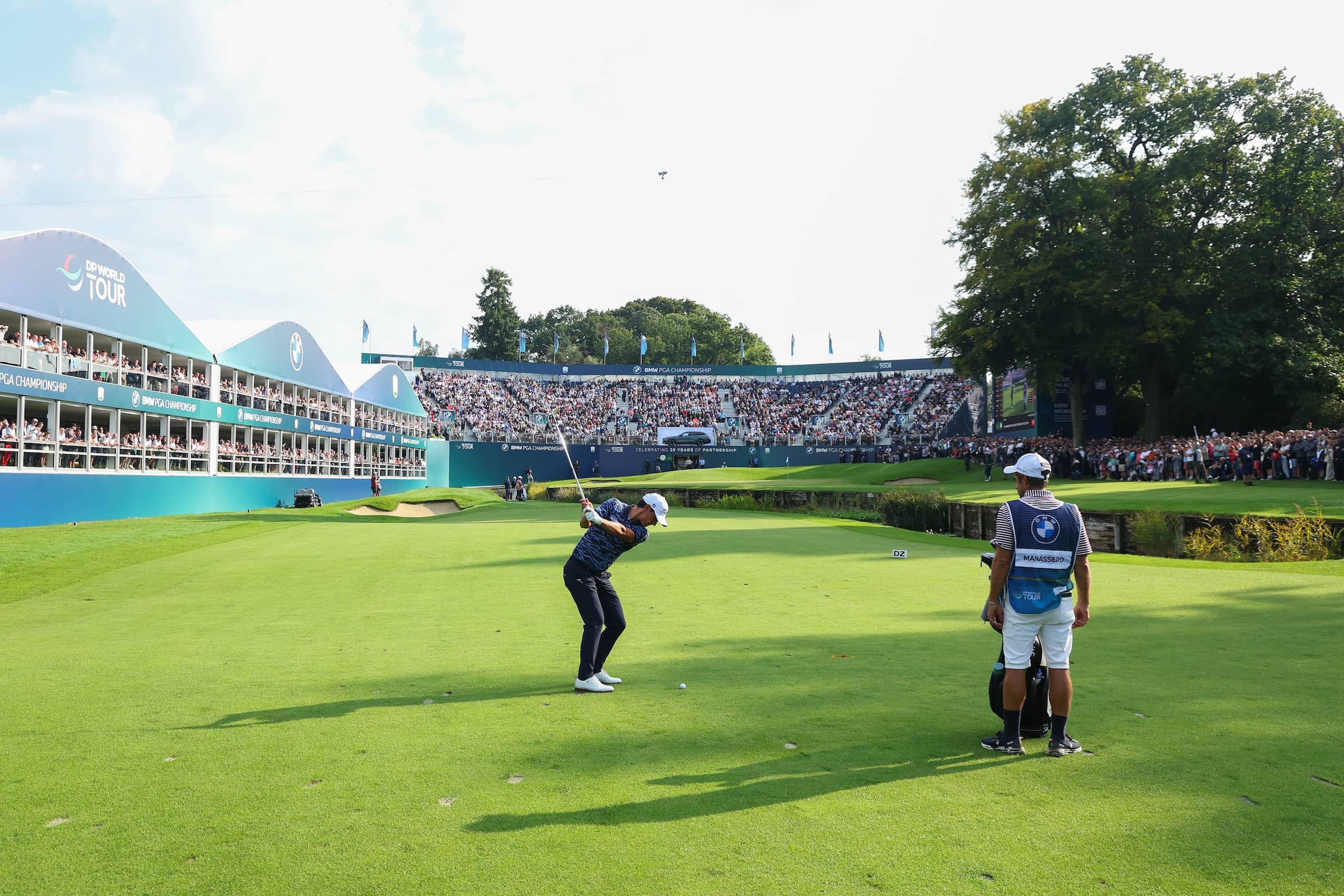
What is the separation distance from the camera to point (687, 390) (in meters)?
77.2

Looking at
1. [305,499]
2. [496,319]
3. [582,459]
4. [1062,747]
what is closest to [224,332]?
[305,499]

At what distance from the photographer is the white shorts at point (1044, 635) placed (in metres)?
5.57

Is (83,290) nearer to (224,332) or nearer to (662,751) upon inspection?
(224,332)

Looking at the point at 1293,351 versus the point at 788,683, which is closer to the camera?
the point at 788,683

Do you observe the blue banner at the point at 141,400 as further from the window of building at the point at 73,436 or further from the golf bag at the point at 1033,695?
the golf bag at the point at 1033,695

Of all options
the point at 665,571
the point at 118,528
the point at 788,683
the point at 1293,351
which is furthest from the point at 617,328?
the point at 788,683

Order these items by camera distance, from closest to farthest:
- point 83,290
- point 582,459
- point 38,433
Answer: point 38,433 → point 83,290 → point 582,459

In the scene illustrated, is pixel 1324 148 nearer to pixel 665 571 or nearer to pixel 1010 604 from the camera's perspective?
pixel 665 571

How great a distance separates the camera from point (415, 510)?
136 ft

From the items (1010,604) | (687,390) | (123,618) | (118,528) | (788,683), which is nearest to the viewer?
(1010,604)

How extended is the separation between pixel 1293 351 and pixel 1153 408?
23.4ft

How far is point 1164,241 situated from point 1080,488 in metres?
16.4

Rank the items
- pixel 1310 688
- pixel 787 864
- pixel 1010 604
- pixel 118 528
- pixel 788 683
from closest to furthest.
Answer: pixel 787 864
pixel 1010 604
pixel 1310 688
pixel 788 683
pixel 118 528

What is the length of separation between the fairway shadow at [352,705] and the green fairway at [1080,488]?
17444mm
